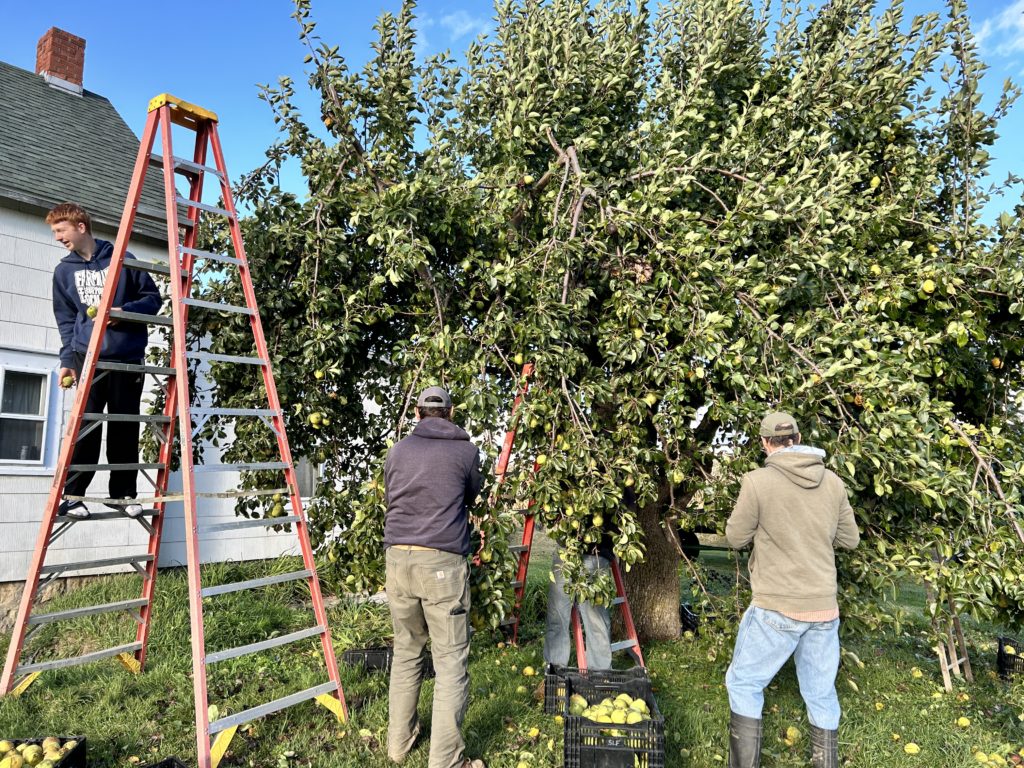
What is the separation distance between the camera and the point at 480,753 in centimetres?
405

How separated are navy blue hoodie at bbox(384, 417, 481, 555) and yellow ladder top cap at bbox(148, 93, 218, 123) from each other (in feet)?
8.48

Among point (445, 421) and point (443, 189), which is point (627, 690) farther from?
point (443, 189)

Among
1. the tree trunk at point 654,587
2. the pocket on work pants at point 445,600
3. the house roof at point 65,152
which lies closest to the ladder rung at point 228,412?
the pocket on work pants at point 445,600

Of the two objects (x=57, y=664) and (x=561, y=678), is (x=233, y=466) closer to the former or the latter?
(x=57, y=664)

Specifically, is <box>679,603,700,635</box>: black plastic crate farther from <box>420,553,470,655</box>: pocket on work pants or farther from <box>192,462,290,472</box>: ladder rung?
<box>192,462,290,472</box>: ladder rung

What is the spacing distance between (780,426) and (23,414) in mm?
7402

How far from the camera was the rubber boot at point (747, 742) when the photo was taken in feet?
12.4

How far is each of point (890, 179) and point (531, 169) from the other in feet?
9.90

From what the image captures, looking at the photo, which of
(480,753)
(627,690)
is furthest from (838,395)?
(480,753)

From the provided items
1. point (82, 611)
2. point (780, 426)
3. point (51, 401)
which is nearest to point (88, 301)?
point (82, 611)

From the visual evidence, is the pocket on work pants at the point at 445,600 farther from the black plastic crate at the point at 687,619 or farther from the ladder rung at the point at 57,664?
the black plastic crate at the point at 687,619

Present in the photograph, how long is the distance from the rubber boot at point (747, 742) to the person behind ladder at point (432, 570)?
1469mm

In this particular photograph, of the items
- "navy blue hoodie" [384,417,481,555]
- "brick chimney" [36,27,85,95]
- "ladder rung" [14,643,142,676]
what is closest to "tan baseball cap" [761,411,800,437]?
"navy blue hoodie" [384,417,481,555]

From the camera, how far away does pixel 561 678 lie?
4660mm
